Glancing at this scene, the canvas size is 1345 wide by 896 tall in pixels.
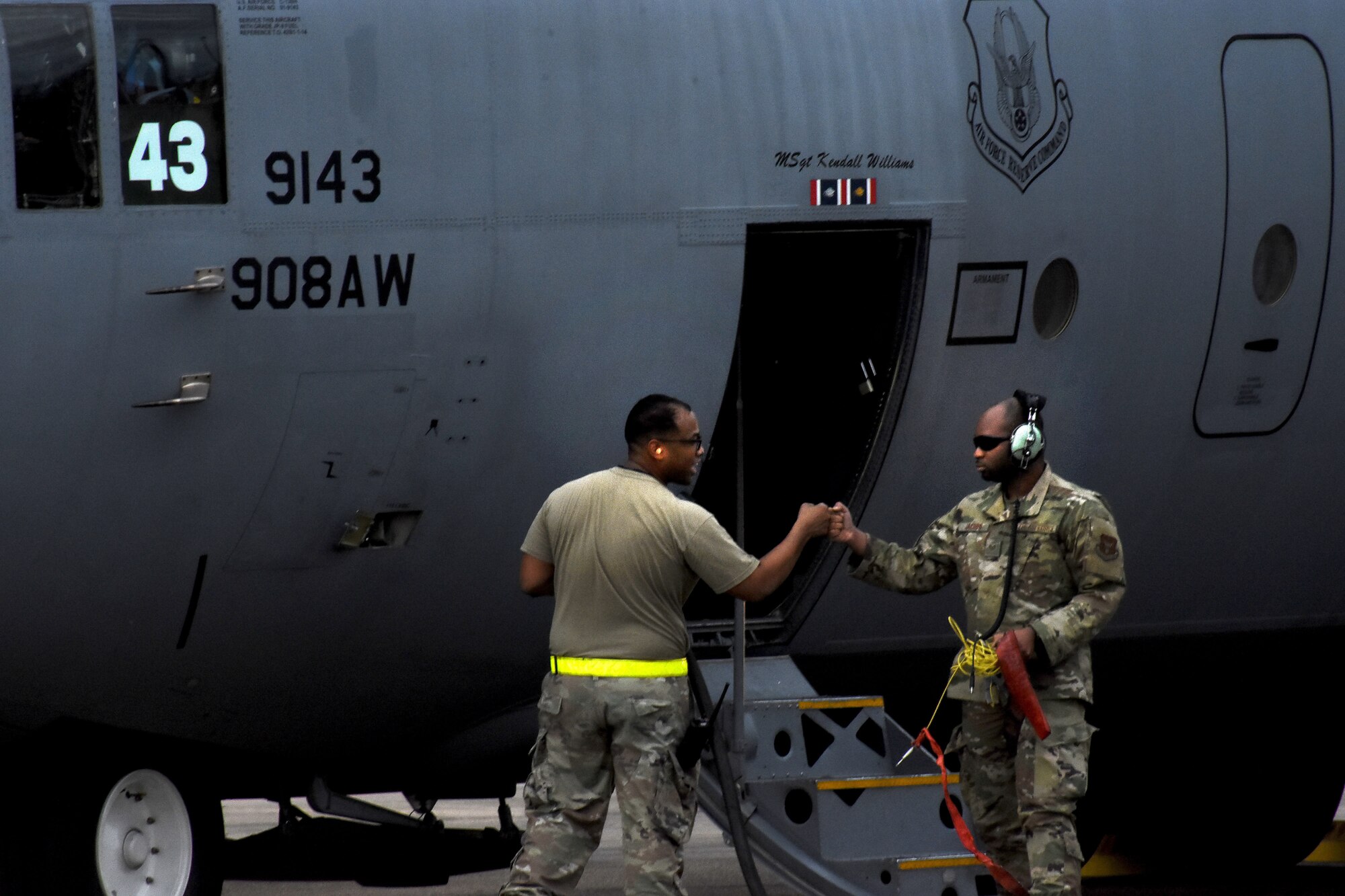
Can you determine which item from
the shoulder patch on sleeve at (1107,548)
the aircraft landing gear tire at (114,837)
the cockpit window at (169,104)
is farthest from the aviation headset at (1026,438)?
the aircraft landing gear tire at (114,837)

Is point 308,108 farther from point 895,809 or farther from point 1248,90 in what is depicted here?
point 1248,90

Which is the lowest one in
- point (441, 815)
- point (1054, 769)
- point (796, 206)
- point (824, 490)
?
point (441, 815)

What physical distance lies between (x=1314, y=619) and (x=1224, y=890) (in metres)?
2.20

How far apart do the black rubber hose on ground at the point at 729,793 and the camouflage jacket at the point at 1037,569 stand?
2.50 ft

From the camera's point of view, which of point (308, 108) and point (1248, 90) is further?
point (1248, 90)

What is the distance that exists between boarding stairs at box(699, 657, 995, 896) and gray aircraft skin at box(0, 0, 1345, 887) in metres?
0.47

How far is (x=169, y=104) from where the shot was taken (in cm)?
630

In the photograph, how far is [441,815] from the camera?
13.0 metres

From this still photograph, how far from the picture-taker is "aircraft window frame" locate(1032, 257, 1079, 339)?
24.6 ft

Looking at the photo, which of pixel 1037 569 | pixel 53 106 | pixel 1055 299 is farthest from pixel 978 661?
pixel 53 106

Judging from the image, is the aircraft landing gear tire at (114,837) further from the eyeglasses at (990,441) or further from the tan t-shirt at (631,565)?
the eyeglasses at (990,441)

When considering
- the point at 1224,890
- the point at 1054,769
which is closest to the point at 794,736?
the point at 1054,769

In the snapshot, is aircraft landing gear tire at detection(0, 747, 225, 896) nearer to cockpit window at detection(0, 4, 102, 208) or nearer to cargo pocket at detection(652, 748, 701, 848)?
cargo pocket at detection(652, 748, 701, 848)

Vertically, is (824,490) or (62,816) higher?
(824,490)
